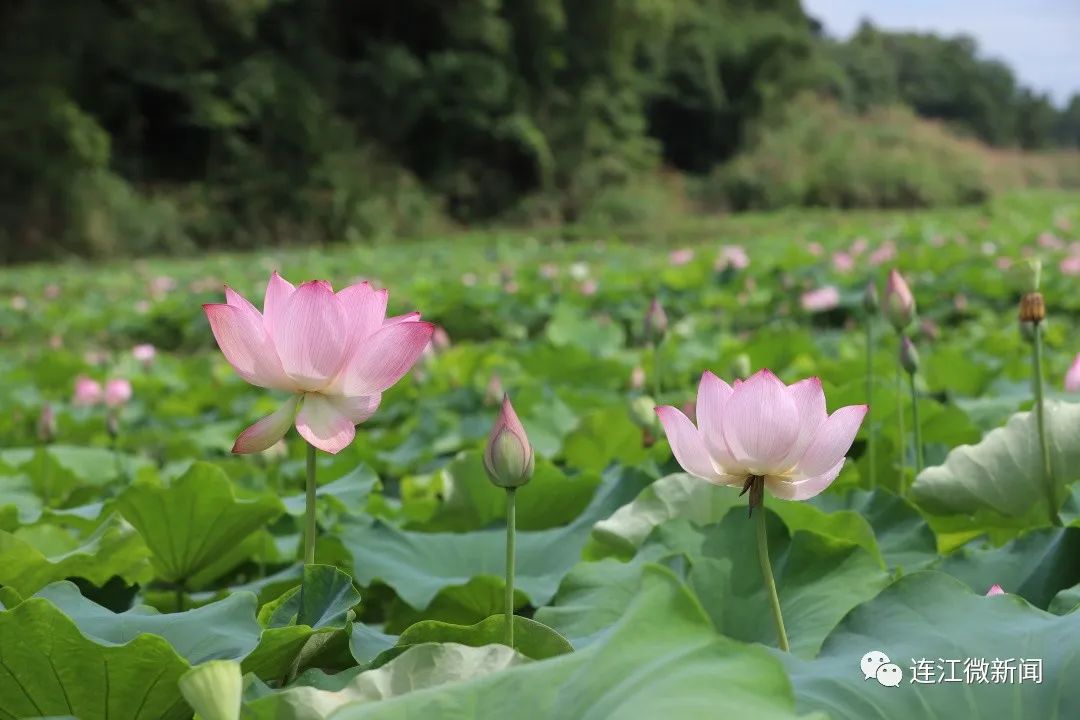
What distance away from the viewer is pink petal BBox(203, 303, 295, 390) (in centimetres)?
61

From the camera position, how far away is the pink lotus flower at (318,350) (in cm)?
61

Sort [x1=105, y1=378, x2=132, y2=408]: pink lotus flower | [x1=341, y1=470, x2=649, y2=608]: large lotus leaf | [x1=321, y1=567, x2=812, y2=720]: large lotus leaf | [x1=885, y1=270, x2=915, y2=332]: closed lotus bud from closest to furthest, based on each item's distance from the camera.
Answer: [x1=321, y1=567, x2=812, y2=720]: large lotus leaf, [x1=341, y1=470, x2=649, y2=608]: large lotus leaf, [x1=885, y1=270, x2=915, y2=332]: closed lotus bud, [x1=105, y1=378, x2=132, y2=408]: pink lotus flower

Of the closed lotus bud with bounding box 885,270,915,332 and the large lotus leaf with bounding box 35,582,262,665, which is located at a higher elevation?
the closed lotus bud with bounding box 885,270,915,332

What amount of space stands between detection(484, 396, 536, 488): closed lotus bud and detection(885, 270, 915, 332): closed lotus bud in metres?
0.62

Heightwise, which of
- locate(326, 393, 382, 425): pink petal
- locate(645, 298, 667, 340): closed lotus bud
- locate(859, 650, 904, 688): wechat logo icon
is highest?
locate(326, 393, 382, 425): pink petal

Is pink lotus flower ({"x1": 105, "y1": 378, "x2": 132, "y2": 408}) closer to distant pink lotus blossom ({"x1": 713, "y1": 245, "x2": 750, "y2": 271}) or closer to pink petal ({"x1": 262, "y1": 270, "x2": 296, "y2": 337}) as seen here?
pink petal ({"x1": 262, "y1": 270, "x2": 296, "y2": 337})

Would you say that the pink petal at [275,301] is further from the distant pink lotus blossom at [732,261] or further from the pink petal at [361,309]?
the distant pink lotus blossom at [732,261]

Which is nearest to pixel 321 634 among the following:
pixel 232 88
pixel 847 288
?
pixel 847 288

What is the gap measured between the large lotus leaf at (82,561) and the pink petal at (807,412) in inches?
21.6

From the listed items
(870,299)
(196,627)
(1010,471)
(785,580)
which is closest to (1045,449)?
(1010,471)

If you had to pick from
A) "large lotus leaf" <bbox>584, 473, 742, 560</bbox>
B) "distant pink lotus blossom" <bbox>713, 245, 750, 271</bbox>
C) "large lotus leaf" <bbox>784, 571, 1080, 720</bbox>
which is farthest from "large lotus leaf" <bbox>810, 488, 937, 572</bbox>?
"distant pink lotus blossom" <bbox>713, 245, 750, 271</bbox>

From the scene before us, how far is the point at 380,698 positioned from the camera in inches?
19.0

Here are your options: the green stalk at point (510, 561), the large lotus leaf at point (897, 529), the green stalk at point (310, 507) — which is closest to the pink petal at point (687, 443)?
the green stalk at point (510, 561)

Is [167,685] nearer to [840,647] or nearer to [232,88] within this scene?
[840,647]
